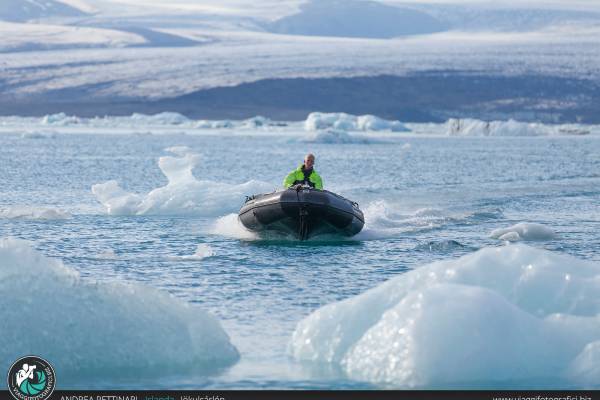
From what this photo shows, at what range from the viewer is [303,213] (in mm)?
17609

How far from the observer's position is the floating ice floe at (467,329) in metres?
8.82

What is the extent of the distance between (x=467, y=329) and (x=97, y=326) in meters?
3.05

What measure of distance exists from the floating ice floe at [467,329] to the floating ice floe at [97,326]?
0.88m

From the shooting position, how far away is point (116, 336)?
9.46m

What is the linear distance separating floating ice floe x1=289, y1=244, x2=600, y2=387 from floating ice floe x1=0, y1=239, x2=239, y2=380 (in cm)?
88

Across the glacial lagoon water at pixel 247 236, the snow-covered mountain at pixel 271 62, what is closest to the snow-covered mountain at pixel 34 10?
the snow-covered mountain at pixel 271 62

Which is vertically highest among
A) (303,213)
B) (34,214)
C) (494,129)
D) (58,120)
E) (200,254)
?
(303,213)

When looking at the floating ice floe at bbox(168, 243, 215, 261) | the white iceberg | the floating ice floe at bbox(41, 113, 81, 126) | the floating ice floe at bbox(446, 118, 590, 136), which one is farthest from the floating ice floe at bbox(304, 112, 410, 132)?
the floating ice floe at bbox(168, 243, 215, 261)

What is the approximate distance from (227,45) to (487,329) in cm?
11262

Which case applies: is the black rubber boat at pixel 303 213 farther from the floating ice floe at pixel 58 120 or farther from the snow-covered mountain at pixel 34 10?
the snow-covered mountain at pixel 34 10

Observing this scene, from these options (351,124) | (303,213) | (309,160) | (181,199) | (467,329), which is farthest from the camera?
(351,124)

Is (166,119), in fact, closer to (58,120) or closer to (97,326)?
(58,120)

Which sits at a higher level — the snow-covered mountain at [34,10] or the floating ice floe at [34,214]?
the snow-covered mountain at [34,10]

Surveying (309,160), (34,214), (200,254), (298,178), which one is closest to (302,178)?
(298,178)
